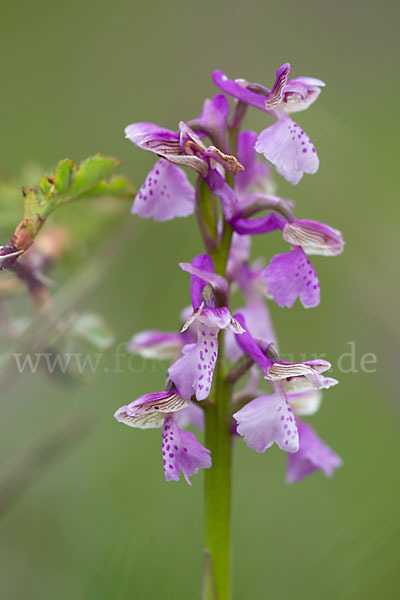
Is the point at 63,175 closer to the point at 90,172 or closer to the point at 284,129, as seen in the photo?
the point at 90,172

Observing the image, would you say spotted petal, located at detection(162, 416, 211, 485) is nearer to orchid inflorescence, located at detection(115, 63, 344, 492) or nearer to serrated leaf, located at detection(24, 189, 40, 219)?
orchid inflorescence, located at detection(115, 63, 344, 492)

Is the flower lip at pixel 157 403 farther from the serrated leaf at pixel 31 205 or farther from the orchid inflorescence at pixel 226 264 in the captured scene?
the serrated leaf at pixel 31 205

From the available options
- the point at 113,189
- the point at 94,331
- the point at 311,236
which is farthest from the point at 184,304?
the point at 311,236

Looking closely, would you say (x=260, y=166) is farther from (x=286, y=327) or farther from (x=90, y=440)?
(x=286, y=327)

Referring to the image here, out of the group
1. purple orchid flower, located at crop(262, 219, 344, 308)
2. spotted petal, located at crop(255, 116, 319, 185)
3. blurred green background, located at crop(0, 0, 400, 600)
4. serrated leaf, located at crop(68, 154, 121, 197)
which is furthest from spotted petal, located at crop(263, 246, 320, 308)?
blurred green background, located at crop(0, 0, 400, 600)

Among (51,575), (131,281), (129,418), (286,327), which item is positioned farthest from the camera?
(286,327)

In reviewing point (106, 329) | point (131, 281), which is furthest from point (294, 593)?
point (131, 281)
